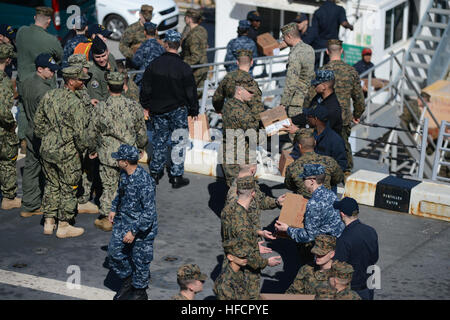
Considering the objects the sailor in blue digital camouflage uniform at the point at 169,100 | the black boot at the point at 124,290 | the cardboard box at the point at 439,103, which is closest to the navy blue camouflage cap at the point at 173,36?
the sailor in blue digital camouflage uniform at the point at 169,100

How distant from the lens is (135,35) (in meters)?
14.7

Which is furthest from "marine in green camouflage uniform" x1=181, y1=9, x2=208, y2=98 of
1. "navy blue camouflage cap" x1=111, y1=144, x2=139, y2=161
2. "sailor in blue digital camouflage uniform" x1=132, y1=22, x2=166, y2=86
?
"navy blue camouflage cap" x1=111, y1=144, x2=139, y2=161

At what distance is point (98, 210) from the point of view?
11.0m

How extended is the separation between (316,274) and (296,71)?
5.19 m

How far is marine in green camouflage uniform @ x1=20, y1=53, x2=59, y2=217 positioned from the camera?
10453mm

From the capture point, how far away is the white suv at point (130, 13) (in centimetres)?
2266

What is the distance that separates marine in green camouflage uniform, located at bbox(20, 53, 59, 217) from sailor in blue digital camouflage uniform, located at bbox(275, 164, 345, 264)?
168 inches

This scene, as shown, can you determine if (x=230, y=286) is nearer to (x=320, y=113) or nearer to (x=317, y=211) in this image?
(x=317, y=211)

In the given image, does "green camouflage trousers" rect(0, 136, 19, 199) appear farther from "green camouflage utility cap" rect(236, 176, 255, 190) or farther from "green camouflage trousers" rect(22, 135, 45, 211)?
"green camouflage utility cap" rect(236, 176, 255, 190)

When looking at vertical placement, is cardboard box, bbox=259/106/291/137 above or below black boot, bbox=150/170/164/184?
above

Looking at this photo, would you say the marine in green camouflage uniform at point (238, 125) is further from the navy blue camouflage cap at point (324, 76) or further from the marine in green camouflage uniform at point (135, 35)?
the marine in green camouflage uniform at point (135, 35)
